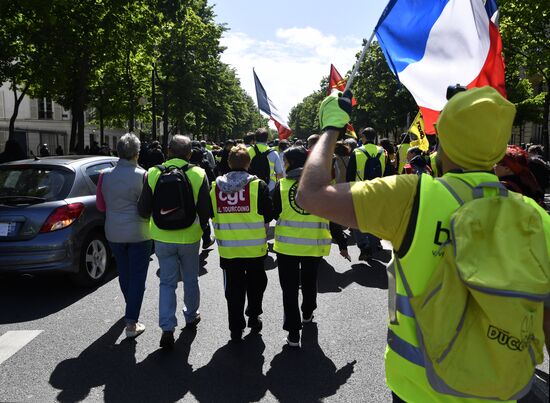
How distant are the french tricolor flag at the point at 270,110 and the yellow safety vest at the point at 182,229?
5.67 meters

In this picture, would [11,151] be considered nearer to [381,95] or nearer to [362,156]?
[362,156]

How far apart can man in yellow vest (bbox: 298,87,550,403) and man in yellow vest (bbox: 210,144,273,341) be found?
2670 millimetres

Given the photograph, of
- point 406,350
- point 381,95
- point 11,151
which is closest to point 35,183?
point 406,350

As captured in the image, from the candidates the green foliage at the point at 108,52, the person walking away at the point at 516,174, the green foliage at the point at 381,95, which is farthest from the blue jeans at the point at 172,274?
the green foliage at the point at 381,95

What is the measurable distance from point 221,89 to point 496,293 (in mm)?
36545

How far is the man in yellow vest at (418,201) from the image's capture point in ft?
5.38

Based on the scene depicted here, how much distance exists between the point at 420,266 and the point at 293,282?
3064mm

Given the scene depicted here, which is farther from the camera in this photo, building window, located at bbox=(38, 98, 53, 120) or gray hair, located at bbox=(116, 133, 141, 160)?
building window, located at bbox=(38, 98, 53, 120)

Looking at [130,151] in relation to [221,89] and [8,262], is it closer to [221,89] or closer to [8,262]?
[8,262]

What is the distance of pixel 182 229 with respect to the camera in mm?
4523

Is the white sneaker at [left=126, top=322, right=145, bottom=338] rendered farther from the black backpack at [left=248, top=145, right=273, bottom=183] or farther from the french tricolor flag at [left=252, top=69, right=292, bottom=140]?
the french tricolor flag at [left=252, top=69, right=292, bottom=140]

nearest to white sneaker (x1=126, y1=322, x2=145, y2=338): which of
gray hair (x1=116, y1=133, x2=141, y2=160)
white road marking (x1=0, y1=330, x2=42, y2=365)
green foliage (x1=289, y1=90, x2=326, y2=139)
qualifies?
white road marking (x1=0, y1=330, x2=42, y2=365)

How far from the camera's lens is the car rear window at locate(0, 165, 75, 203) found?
19.7 feet

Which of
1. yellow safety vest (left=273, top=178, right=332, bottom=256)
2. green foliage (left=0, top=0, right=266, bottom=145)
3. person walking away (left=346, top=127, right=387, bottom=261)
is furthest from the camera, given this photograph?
green foliage (left=0, top=0, right=266, bottom=145)
